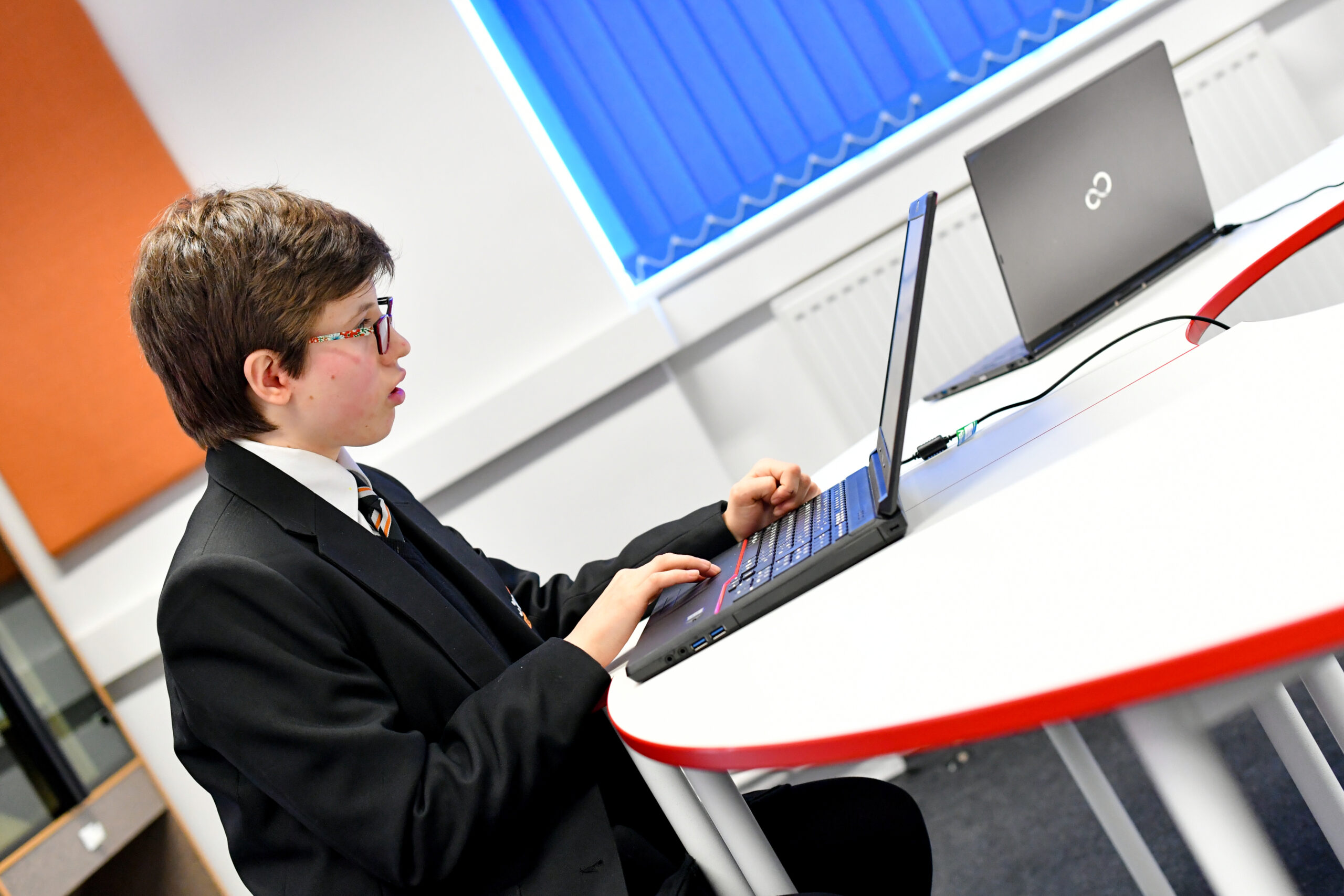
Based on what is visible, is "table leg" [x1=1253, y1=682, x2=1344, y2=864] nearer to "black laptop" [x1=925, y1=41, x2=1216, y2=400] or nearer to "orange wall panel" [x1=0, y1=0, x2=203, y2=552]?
"black laptop" [x1=925, y1=41, x2=1216, y2=400]

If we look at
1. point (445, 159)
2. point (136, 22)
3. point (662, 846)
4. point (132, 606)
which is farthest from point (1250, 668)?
point (136, 22)

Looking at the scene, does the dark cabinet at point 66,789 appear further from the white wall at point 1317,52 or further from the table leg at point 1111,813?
the white wall at point 1317,52

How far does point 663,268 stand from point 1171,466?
1834 millimetres

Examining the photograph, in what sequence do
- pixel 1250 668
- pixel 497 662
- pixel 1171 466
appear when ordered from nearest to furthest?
pixel 1250 668 < pixel 1171 466 < pixel 497 662

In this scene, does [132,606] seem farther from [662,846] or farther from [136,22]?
[662,846]

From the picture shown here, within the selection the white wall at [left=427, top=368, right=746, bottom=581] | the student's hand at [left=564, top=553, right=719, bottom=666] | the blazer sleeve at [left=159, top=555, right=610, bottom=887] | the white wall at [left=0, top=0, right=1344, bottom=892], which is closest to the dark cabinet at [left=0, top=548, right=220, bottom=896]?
the white wall at [left=0, top=0, right=1344, bottom=892]

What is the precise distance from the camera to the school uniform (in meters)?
0.82

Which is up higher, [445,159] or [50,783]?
[445,159]

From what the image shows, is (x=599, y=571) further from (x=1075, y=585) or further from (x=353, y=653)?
(x=1075, y=585)

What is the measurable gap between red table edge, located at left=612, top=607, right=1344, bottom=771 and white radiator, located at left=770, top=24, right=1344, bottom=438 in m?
1.74

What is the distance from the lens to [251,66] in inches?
83.1

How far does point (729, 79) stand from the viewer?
7.57 ft

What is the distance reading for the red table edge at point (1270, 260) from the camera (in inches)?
48.4

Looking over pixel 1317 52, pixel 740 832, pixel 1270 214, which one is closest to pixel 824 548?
pixel 740 832
